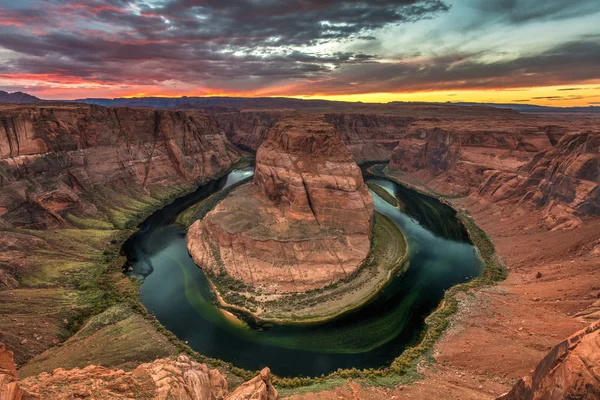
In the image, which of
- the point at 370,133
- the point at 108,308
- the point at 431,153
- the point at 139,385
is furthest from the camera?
the point at 370,133

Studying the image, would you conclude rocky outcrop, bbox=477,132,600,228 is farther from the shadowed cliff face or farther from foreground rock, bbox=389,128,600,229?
the shadowed cliff face

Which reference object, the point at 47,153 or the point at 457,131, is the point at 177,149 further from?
the point at 457,131

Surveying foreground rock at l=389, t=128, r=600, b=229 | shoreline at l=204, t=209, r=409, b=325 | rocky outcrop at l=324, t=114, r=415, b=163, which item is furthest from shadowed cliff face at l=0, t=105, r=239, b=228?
foreground rock at l=389, t=128, r=600, b=229

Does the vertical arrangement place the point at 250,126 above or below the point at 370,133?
above

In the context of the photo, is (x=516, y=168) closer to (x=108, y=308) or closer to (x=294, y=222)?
(x=294, y=222)

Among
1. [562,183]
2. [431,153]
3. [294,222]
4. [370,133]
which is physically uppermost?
[370,133]

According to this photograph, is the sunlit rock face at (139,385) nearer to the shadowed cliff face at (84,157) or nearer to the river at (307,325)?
the river at (307,325)

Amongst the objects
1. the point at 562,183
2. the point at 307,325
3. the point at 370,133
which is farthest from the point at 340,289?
the point at 370,133

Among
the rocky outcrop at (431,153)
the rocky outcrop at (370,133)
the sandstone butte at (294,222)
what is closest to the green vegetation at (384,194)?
the rocky outcrop at (431,153)
